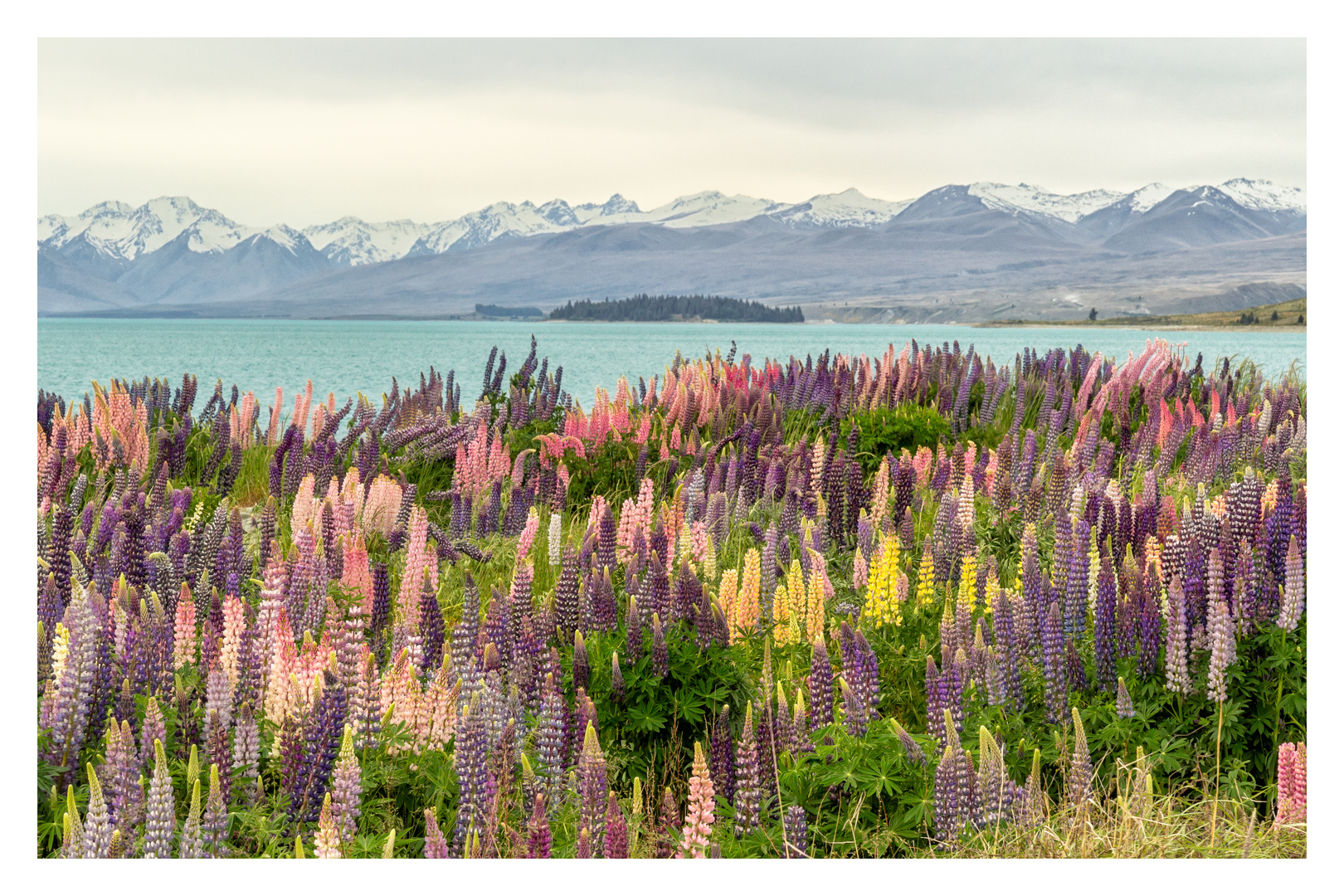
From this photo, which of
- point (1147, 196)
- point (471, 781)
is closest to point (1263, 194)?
point (1147, 196)

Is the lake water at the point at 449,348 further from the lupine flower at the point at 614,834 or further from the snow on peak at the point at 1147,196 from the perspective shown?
the lupine flower at the point at 614,834

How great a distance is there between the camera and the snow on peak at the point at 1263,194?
5.25 m

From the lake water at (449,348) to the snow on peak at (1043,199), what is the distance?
2.94 meters

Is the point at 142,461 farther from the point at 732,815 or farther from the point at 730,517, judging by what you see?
the point at 732,815

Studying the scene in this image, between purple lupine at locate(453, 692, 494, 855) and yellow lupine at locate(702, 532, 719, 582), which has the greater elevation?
yellow lupine at locate(702, 532, 719, 582)

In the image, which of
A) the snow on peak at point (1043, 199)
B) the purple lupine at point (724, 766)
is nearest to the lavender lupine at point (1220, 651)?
the purple lupine at point (724, 766)

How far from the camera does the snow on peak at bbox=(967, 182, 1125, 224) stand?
753 cm

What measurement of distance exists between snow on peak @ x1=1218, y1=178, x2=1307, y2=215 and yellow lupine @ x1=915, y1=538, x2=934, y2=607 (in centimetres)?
241

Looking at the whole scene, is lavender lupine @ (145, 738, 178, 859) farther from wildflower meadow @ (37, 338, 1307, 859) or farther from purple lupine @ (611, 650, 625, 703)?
purple lupine @ (611, 650, 625, 703)

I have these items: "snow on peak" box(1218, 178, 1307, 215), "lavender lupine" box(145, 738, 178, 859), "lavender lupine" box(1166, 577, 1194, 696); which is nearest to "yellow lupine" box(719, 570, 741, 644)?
"lavender lupine" box(1166, 577, 1194, 696)

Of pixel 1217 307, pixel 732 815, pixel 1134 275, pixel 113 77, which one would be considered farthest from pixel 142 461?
pixel 1134 275

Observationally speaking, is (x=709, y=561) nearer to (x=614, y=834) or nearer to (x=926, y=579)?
(x=926, y=579)
